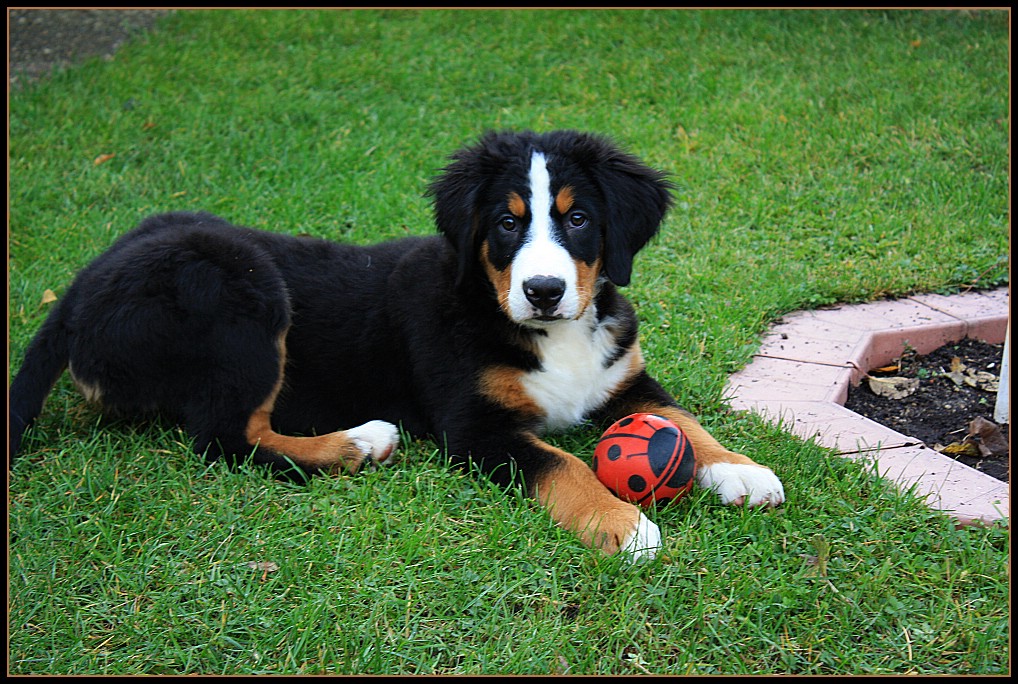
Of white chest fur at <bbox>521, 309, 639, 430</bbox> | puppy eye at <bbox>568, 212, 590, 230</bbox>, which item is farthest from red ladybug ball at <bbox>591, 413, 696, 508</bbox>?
puppy eye at <bbox>568, 212, 590, 230</bbox>

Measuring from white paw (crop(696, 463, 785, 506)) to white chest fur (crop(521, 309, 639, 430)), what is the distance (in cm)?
53

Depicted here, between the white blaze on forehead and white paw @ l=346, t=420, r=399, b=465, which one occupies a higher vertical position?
the white blaze on forehead

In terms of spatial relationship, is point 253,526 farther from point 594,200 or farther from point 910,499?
point 910,499

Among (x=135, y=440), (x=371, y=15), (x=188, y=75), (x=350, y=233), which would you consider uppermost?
(x=371, y=15)

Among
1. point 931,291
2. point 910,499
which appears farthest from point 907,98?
point 910,499

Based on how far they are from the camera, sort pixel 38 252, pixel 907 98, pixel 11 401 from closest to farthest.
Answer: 1. pixel 11 401
2. pixel 38 252
3. pixel 907 98

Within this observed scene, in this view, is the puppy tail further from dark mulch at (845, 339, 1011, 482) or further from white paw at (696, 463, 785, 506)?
dark mulch at (845, 339, 1011, 482)

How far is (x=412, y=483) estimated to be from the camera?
2.91 metres

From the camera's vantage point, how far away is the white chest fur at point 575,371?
3031mm

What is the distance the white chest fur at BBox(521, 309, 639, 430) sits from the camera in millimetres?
3031

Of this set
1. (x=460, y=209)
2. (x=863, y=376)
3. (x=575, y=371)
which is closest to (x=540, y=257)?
(x=460, y=209)

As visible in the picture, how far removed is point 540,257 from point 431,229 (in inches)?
83.1

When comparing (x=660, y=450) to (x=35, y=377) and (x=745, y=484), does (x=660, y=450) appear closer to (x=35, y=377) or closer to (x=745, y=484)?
(x=745, y=484)

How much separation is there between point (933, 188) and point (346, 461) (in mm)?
3561
